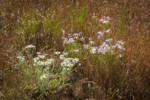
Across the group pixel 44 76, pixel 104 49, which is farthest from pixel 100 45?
pixel 44 76

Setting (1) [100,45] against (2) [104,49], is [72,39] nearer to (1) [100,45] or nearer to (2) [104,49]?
(1) [100,45]

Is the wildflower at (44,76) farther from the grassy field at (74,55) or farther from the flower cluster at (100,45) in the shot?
the flower cluster at (100,45)

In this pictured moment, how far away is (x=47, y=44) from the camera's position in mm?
4457

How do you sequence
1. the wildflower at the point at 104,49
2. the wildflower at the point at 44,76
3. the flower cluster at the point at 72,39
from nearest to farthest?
the wildflower at the point at 44,76 < the wildflower at the point at 104,49 < the flower cluster at the point at 72,39

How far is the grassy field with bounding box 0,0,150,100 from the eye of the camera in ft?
11.4

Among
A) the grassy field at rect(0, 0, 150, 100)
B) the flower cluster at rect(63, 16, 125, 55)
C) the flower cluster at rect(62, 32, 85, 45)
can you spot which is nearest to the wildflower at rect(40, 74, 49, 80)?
the grassy field at rect(0, 0, 150, 100)

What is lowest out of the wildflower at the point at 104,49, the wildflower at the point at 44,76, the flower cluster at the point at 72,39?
the wildflower at the point at 44,76

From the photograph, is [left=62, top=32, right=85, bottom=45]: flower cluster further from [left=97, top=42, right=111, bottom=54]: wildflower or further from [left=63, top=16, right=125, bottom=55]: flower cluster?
[left=97, top=42, right=111, bottom=54]: wildflower

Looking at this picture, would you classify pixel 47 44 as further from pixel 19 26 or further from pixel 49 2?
pixel 49 2

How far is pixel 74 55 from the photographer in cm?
394

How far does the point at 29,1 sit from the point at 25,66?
7.21ft

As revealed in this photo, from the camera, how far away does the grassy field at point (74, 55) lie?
11.4 feet

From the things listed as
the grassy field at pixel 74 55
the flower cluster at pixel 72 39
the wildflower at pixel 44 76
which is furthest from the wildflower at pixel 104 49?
the wildflower at pixel 44 76

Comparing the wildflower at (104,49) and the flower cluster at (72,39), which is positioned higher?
the flower cluster at (72,39)
